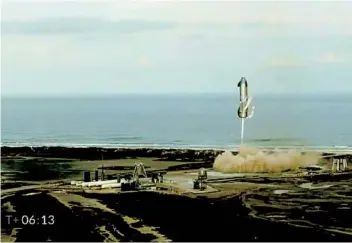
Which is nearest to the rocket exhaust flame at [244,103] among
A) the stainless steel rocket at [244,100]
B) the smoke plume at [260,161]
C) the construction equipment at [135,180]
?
the stainless steel rocket at [244,100]

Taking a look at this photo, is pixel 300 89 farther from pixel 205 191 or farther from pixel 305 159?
pixel 205 191

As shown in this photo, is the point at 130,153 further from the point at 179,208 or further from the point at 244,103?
the point at 244,103

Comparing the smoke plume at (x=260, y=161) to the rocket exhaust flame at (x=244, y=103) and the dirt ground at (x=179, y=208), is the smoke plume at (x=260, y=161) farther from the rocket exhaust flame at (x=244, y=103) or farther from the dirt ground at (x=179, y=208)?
the rocket exhaust flame at (x=244, y=103)

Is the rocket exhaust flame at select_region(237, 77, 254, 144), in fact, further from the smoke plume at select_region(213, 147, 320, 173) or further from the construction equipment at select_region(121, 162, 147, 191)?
the construction equipment at select_region(121, 162, 147, 191)

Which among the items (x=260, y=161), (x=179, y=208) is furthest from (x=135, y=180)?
(x=260, y=161)

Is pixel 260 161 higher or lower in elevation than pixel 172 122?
lower

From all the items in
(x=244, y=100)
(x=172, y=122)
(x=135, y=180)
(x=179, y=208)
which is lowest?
(x=179, y=208)
